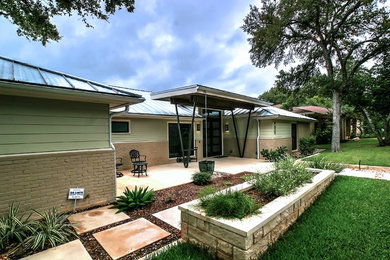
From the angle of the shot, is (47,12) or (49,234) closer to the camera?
(49,234)

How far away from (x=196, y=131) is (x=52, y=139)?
7445 mm

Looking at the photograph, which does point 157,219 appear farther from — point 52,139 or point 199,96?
point 199,96

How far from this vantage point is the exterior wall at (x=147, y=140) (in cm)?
789

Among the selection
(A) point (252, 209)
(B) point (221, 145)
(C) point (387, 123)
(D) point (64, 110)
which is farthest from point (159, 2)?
(C) point (387, 123)

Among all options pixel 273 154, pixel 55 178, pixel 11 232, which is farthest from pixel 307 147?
pixel 11 232

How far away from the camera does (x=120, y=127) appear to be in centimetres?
779

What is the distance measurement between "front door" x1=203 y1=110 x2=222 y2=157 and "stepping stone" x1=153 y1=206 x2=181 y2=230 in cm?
774

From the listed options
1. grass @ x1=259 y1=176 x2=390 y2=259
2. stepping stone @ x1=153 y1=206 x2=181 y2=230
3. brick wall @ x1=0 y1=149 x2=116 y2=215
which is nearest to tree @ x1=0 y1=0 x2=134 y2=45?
brick wall @ x1=0 y1=149 x2=116 y2=215

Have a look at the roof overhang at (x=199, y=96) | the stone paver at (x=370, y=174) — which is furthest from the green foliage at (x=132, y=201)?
the stone paver at (x=370, y=174)

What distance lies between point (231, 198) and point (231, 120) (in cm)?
984

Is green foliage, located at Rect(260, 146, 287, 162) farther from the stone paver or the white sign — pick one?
the white sign

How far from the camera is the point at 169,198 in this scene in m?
4.31

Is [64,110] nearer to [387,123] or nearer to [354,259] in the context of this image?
[354,259]

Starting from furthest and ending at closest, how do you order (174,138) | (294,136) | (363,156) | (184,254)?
(294,136)
(174,138)
(363,156)
(184,254)
